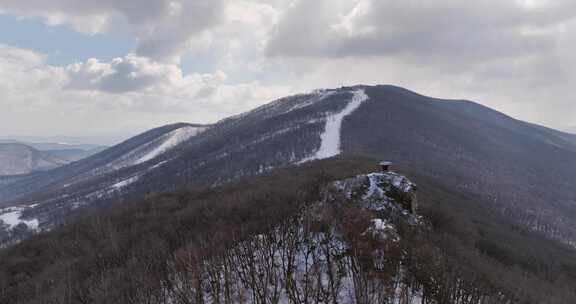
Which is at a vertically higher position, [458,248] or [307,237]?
[307,237]

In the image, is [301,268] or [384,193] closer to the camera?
[301,268]

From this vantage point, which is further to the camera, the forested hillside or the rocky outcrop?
the rocky outcrop

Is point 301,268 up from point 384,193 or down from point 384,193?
down

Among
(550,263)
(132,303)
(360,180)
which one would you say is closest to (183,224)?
(360,180)

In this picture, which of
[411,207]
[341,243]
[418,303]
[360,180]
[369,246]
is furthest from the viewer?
[360,180]

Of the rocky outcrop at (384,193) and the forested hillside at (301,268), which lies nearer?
the forested hillside at (301,268)

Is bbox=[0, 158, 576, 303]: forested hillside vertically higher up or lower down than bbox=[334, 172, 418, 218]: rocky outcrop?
lower down

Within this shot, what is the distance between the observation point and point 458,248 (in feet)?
132

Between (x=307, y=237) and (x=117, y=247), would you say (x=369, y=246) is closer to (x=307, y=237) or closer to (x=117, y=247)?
(x=307, y=237)

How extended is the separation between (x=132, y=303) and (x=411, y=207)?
1081 inches

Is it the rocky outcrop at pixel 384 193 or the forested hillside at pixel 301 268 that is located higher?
the rocky outcrop at pixel 384 193

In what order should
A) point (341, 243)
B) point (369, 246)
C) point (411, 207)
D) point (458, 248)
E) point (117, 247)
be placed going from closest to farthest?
1. point (369, 246)
2. point (341, 243)
3. point (411, 207)
4. point (458, 248)
5. point (117, 247)

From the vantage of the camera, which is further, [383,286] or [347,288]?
[347,288]

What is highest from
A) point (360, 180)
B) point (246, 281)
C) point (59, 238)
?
point (360, 180)
